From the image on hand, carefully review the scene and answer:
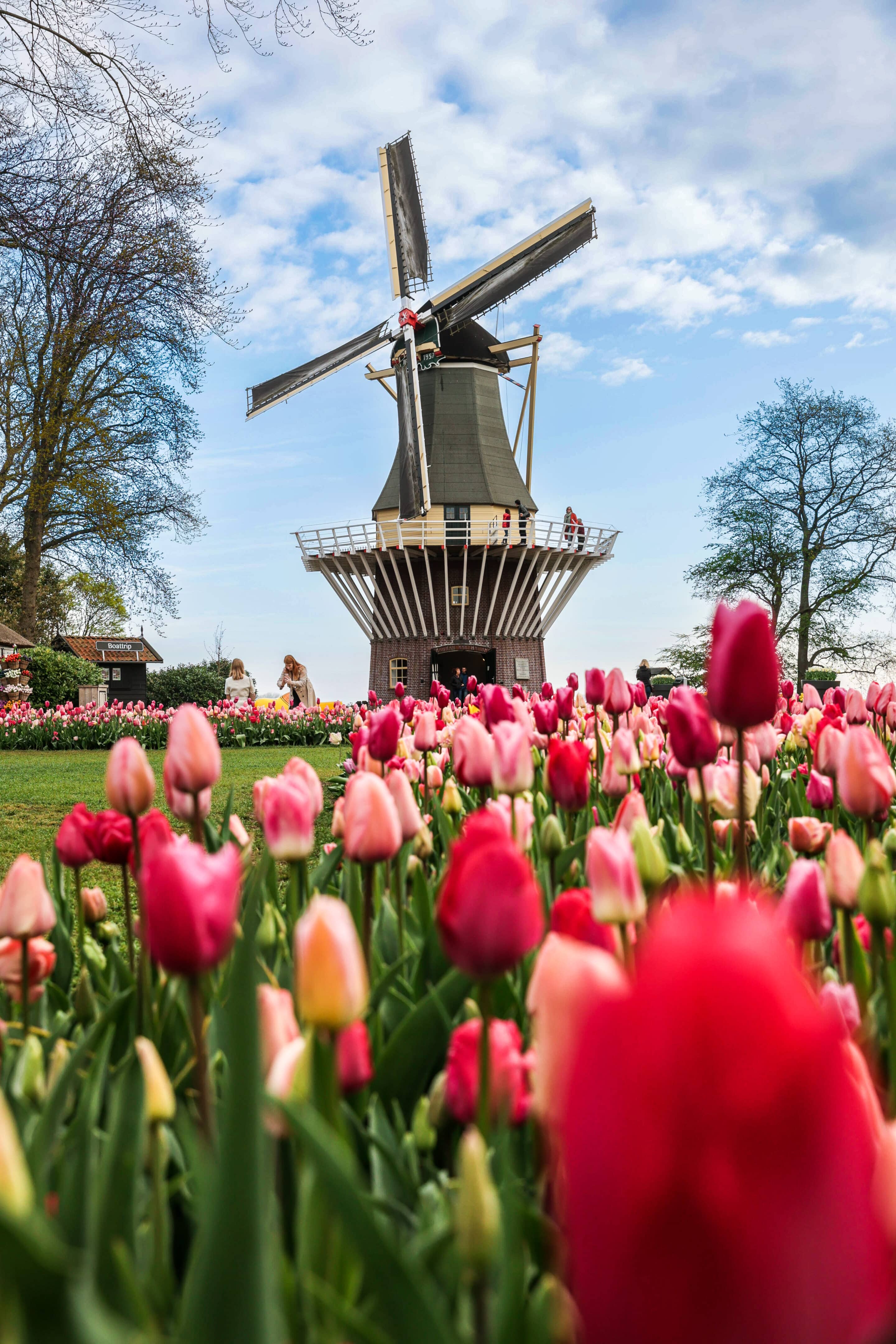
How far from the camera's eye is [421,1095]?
1.33 metres

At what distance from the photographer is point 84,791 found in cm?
926

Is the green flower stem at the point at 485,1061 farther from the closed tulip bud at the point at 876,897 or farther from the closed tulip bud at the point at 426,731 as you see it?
the closed tulip bud at the point at 426,731

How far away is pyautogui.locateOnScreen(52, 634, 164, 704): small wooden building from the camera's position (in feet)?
125

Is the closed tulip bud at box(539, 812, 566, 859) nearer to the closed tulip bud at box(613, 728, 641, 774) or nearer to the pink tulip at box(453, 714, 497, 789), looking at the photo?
the pink tulip at box(453, 714, 497, 789)

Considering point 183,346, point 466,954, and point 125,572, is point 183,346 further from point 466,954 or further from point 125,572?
point 466,954

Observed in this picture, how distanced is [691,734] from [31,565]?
80.3 ft

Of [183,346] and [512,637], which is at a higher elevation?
[183,346]

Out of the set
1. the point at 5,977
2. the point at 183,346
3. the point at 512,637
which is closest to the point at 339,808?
the point at 5,977

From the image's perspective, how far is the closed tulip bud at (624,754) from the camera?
2502mm

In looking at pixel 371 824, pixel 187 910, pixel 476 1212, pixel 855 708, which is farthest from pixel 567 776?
pixel 855 708

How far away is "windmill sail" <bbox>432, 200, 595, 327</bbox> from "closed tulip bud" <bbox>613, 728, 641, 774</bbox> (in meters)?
24.2

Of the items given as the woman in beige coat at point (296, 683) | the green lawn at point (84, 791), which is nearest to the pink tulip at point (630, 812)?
the green lawn at point (84, 791)

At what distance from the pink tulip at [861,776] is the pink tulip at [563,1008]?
34.8 inches

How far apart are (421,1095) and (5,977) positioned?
714 mm
